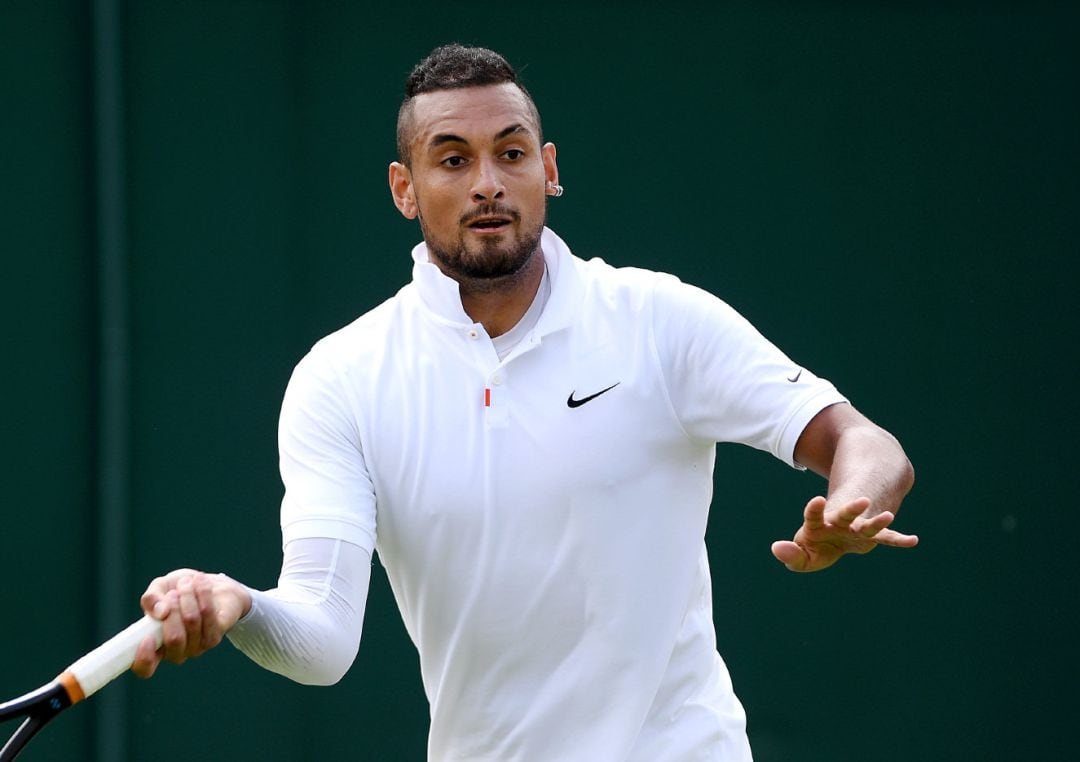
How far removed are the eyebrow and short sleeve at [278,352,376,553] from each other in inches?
16.7

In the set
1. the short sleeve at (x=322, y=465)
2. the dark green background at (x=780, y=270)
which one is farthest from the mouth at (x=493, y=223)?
the dark green background at (x=780, y=270)

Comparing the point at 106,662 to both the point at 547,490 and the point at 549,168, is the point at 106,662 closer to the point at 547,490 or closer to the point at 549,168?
the point at 547,490

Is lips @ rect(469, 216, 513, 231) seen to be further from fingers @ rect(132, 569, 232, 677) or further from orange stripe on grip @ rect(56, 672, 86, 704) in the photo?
orange stripe on grip @ rect(56, 672, 86, 704)

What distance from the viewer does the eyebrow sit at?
269 centimetres

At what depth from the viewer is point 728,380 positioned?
2494 millimetres

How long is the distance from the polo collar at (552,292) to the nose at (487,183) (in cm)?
15

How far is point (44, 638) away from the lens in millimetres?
3807

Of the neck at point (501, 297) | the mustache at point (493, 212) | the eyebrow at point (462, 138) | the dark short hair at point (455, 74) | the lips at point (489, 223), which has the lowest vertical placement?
the neck at point (501, 297)

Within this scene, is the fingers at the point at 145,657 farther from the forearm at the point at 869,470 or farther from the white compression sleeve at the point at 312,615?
the forearm at the point at 869,470

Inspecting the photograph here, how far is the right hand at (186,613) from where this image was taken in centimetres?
199

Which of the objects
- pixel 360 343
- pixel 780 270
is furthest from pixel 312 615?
pixel 780 270

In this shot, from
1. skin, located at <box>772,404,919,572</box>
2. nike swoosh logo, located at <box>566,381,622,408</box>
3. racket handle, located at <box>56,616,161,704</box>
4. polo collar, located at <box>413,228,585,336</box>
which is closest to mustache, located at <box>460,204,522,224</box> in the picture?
polo collar, located at <box>413,228,585,336</box>

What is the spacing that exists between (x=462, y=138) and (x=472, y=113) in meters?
0.05

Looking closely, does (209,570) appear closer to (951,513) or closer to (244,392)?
(244,392)
